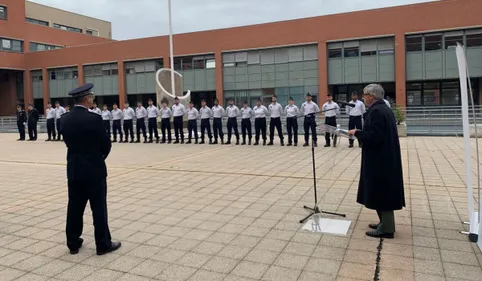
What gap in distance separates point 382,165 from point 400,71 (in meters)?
24.4

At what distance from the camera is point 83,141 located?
400 centimetres

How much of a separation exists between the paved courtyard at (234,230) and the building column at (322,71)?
66.0 ft

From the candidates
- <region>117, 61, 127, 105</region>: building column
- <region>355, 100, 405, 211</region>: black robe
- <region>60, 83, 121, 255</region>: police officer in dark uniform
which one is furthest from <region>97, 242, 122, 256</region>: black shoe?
<region>117, 61, 127, 105</region>: building column

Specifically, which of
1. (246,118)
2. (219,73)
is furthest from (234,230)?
(219,73)

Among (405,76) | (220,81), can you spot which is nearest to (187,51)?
(220,81)

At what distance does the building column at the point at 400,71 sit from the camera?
26.2m

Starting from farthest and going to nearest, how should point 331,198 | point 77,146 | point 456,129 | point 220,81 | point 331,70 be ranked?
point 220,81, point 331,70, point 456,129, point 331,198, point 77,146

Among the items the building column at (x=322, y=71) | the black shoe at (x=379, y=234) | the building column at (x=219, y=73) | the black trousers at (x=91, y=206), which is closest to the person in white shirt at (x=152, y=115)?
the black trousers at (x=91, y=206)

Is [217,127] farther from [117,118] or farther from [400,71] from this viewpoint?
[400,71]

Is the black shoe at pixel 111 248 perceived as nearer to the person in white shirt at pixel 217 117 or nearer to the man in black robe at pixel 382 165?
the man in black robe at pixel 382 165

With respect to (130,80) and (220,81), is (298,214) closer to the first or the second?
(220,81)

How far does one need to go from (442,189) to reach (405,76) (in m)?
22.0

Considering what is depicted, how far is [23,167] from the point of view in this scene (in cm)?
1033

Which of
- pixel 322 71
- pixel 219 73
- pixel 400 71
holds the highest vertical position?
pixel 219 73
